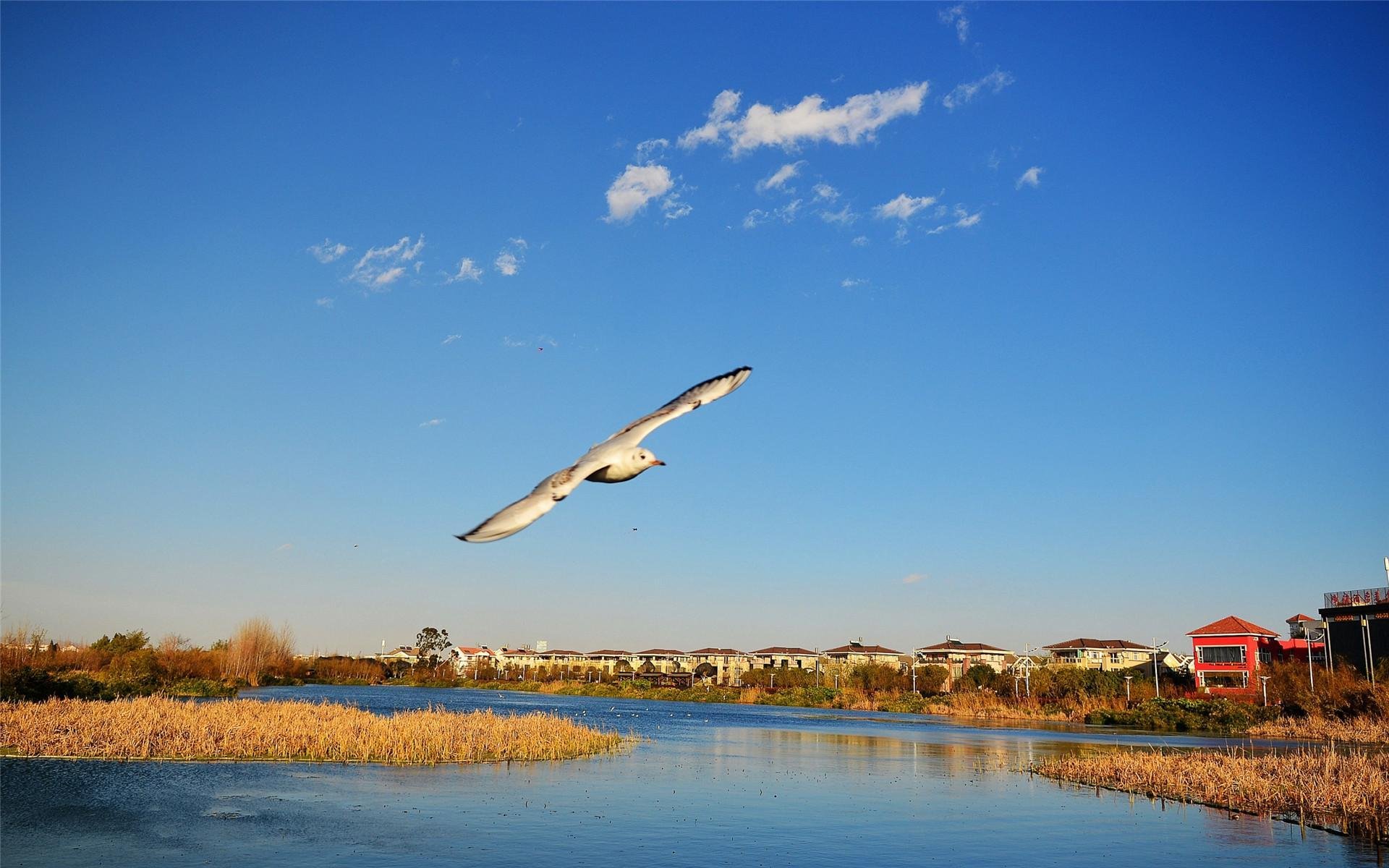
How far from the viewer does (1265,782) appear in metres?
29.6

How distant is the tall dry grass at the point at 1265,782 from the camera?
86.2 feet

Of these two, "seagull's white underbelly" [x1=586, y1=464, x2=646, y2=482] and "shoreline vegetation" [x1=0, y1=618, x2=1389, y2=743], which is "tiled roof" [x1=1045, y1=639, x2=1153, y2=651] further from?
"seagull's white underbelly" [x1=586, y1=464, x2=646, y2=482]

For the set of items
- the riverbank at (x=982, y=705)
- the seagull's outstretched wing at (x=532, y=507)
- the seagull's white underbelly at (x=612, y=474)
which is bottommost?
the riverbank at (x=982, y=705)

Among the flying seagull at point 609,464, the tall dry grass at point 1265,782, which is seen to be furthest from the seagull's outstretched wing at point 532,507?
the tall dry grass at point 1265,782

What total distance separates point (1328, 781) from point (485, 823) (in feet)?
80.4

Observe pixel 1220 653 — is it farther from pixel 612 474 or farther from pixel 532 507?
pixel 532 507

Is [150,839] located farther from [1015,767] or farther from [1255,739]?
[1255,739]

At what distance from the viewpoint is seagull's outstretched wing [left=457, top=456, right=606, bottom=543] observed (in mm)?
8914

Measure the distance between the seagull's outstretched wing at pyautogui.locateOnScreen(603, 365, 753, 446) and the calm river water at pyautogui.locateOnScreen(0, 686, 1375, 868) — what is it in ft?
44.1

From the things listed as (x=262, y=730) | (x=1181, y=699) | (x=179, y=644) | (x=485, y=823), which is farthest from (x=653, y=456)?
(x=179, y=644)

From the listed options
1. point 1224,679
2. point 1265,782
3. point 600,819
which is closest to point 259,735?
point 600,819

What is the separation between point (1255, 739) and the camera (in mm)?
55500

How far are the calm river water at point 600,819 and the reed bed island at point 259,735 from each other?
143 centimetres

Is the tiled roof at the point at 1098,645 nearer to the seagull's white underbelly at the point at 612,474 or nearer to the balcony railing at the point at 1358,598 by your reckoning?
the balcony railing at the point at 1358,598
